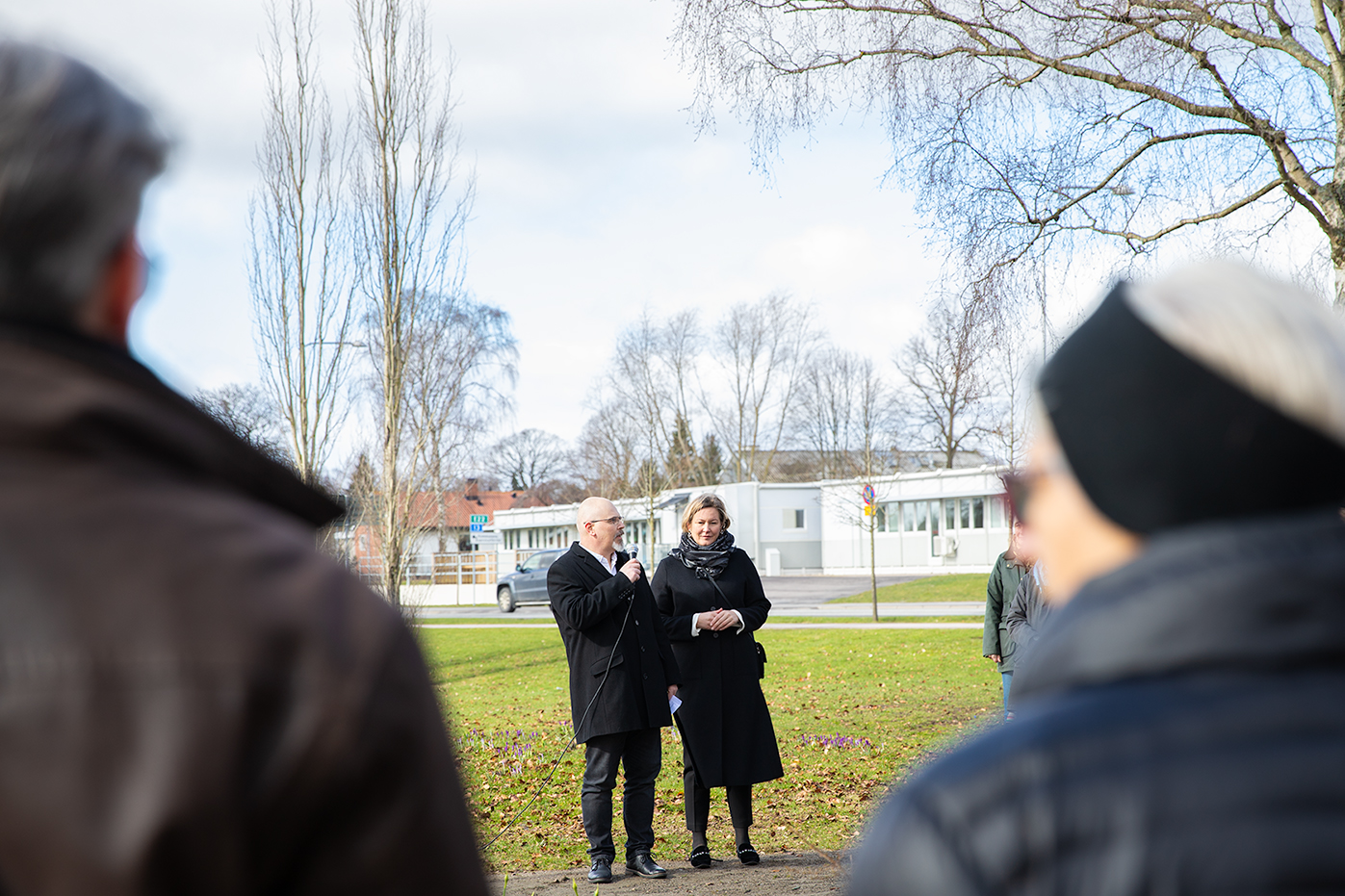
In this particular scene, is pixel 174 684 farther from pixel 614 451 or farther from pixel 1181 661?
pixel 614 451

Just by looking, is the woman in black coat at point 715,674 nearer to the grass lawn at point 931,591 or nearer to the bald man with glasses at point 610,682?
the bald man with glasses at point 610,682

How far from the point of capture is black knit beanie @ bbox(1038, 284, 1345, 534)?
3.45 ft

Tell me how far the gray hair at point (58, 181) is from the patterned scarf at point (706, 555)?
5.86 m

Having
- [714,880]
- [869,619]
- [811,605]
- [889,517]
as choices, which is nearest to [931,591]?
[811,605]

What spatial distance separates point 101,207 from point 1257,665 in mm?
1215

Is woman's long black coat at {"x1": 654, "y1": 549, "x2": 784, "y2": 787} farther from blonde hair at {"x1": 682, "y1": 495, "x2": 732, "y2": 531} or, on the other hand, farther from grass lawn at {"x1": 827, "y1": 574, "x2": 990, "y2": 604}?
grass lawn at {"x1": 827, "y1": 574, "x2": 990, "y2": 604}

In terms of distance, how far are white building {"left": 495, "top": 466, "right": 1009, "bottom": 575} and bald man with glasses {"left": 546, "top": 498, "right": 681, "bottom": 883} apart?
33.1m

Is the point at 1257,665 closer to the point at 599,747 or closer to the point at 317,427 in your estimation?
the point at 599,747

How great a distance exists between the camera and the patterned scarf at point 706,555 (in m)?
6.93

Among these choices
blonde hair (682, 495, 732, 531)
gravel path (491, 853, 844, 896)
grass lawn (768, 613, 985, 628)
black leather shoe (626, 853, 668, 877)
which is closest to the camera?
gravel path (491, 853, 844, 896)

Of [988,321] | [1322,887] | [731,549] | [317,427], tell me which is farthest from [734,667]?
[317,427]

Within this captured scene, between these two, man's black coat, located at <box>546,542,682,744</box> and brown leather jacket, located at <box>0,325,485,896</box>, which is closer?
brown leather jacket, located at <box>0,325,485,896</box>

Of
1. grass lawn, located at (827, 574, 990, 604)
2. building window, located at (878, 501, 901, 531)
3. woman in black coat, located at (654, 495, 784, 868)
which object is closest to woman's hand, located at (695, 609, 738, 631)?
woman in black coat, located at (654, 495, 784, 868)

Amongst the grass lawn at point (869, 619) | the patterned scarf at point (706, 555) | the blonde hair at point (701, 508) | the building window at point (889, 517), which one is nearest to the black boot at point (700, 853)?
the patterned scarf at point (706, 555)
